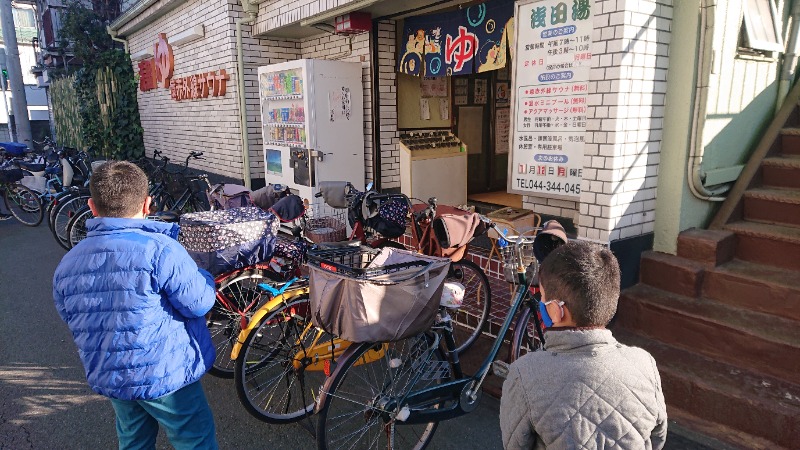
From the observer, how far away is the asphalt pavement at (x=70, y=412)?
346 cm

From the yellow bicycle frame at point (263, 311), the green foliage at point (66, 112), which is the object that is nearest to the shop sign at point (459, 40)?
the yellow bicycle frame at point (263, 311)

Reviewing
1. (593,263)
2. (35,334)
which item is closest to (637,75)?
(593,263)

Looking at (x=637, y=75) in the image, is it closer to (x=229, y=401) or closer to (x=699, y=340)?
(x=699, y=340)

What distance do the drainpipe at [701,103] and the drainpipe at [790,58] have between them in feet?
5.50

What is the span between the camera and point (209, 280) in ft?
8.89

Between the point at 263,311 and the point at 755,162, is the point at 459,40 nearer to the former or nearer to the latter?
the point at 755,162

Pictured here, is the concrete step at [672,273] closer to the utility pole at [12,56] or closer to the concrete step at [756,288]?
the concrete step at [756,288]

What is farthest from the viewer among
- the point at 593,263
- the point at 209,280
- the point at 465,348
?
the point at 465,348

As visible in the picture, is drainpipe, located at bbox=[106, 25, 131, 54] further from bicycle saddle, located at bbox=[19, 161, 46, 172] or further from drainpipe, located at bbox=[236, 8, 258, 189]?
drainpipe, located at bbox=[236, 8, 258, 189]

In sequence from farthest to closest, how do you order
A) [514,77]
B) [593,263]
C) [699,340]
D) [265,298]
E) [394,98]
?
[394,98]
[514,77]
[265,298]
[699,340]
[593,263]

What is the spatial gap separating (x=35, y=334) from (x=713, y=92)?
6811mm

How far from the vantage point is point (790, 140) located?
5023 mm

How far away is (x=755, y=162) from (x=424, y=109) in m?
4.38

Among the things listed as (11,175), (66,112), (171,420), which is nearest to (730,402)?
(171,420)
